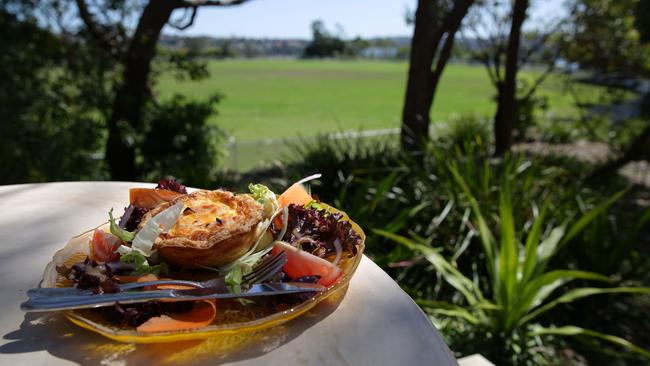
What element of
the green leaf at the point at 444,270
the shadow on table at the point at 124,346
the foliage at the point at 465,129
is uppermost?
the shadow on table at the point at 124,346

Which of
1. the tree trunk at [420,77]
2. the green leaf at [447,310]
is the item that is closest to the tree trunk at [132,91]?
the tree trunk at [420,77]

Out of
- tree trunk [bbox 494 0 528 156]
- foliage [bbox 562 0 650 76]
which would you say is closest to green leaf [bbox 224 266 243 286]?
tree trunk [bbox 494 0 528 156]

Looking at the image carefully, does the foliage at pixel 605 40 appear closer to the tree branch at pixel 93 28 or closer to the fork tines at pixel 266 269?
the tree branch at pixel 93 28

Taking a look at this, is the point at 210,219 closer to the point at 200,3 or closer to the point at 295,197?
the point at 295,197

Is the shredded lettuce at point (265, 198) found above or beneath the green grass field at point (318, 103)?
above

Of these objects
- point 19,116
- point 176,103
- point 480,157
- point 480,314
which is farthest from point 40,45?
point 480,314

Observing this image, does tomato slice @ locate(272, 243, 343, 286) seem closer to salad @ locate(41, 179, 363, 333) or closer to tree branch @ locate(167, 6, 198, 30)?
salad @ locate(41, 179, 363, 333)

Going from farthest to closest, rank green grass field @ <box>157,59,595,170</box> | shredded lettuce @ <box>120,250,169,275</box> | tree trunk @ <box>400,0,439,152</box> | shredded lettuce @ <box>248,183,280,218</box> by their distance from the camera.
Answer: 1. green grass field @ <box>157,59,595,170</box>
2. tree trunk @ <box>400,0,439,152</box>
3. shredded lettuce @ <box>248,183,280,218</box>
4. shredded lettuce @ <box>120,250,169,275</box>
